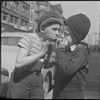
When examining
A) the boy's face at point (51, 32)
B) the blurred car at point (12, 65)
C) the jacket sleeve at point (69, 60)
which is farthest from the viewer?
the blurred car at point (12, 65)

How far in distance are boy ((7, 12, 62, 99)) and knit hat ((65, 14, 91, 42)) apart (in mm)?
86

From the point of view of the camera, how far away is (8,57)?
5.41 feet

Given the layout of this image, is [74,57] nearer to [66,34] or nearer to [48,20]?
[66,34]

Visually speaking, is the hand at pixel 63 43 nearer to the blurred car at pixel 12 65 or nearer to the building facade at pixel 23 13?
the blurred car at pixel 12 65

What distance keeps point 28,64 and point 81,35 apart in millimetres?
377

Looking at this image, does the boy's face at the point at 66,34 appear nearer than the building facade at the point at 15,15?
Yes

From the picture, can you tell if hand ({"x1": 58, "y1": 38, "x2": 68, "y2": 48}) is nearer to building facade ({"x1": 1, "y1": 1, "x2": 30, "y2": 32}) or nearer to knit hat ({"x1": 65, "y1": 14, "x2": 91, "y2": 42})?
knit hat ({"x1": 65, "y1": 14, "x2": 91, "y2": 42})

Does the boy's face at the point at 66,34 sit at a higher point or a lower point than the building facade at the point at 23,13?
lower

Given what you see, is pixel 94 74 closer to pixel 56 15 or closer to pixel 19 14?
pixel 56 15

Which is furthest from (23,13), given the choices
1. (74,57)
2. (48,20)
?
(74,57)

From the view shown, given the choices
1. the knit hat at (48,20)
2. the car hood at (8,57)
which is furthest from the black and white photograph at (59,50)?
the car hood at (8,57)

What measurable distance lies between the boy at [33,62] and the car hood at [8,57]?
0.26 meters

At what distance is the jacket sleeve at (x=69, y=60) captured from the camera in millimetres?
1137

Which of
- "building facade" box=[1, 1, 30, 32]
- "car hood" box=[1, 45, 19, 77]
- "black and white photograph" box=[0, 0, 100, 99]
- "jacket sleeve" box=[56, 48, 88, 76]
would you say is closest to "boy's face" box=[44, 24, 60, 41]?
"black and white photograph" box=[0, 0, 100, 99]
